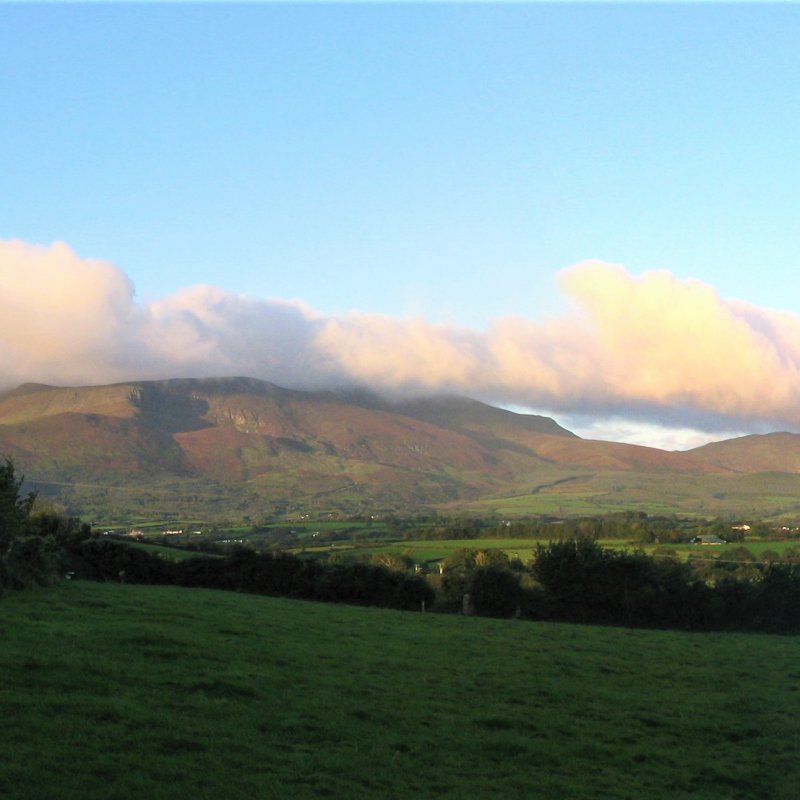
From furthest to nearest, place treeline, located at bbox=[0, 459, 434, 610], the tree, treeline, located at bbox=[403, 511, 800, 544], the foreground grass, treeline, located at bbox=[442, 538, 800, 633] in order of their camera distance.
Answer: treeline, located at bbox=[403, 511, 800, 544]
treeline, located at bbox=[0, 459, 434, 610]
treeline, located at bbox=[442, 538, 800, 633]
the tree
the foreground grass

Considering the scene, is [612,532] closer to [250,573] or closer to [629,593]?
[629,593]

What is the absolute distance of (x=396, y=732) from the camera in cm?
1401

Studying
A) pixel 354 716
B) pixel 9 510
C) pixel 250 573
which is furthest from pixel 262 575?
pixel 354 716

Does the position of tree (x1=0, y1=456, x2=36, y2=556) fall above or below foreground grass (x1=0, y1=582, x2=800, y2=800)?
above

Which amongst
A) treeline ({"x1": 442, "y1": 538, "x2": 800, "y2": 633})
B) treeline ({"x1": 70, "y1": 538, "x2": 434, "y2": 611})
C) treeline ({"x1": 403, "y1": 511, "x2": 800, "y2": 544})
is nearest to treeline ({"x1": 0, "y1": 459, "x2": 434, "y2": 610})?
treeline ({"x1": 70, "y1": 538, "x2": 434, "y2": 611})

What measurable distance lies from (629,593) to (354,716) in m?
30.1

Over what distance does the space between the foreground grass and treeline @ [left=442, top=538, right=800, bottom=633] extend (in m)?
16.6

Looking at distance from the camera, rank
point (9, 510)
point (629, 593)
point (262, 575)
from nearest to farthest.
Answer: point (9, 510)
point (629, 593)
point (262, 575)

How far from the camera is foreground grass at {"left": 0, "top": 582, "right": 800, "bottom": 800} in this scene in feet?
36.9

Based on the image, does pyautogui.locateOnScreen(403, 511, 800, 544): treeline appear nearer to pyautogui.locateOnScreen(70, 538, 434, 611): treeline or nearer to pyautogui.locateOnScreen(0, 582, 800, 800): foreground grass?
pyautogui.locateOnScreen(70, 538, 434, 611): treeline

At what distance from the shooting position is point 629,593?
42.4 metres

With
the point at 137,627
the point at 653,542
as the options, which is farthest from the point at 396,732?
the point at 653,542

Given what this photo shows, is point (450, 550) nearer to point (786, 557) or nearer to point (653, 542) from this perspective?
point (653, 542)

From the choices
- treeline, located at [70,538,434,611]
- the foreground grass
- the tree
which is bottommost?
treeline, located at [70,538,434,611]
